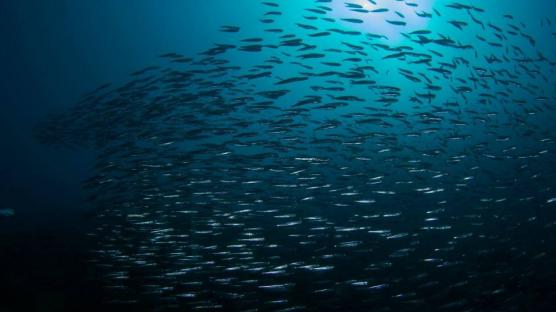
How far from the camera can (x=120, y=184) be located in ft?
32.0

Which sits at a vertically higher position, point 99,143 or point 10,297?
point 99,143

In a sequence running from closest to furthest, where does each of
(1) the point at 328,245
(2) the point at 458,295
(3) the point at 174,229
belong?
(2) the point at 458,295 < (3) the point at 174,229 < (1) the point at 328,245

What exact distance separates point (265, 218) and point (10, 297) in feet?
23.8

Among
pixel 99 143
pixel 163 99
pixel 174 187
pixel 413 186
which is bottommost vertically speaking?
pixel 413 186

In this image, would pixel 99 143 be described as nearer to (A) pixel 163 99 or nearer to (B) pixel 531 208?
(A) pixel 163 99

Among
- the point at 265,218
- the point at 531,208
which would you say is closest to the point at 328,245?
the point at 265,218

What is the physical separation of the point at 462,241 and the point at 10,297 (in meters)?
10.6

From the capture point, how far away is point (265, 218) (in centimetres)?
1254

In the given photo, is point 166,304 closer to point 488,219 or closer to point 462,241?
point 462,241

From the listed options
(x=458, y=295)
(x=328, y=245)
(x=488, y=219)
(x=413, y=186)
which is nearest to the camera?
(x=458, y=295)

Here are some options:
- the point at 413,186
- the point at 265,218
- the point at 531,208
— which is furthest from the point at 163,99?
the point at 413,186

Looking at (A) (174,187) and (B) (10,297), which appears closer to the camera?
(B) (10,297)

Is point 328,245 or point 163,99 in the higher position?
point 163,99

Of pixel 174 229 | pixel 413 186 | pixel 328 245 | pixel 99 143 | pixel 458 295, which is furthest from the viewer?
pixel 413 186
